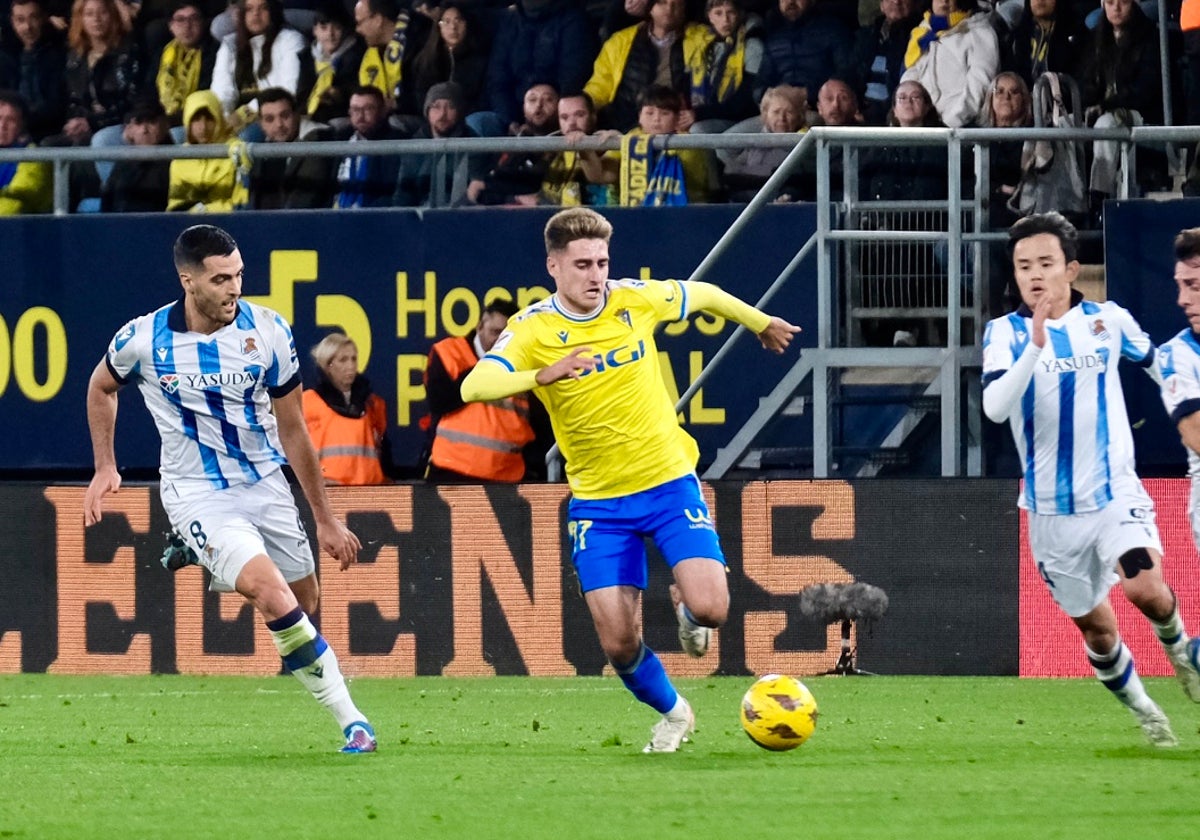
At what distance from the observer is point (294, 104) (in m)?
15.7

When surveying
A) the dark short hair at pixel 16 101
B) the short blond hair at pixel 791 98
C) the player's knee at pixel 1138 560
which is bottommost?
the player's knee at pixel 1138 560

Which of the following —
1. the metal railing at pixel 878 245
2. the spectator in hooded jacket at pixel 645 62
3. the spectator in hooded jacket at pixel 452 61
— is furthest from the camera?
the spectator in hooded jacket at pixel 452 61

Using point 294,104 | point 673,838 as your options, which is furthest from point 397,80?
point 673,838

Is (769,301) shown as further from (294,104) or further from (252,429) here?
(252,429)

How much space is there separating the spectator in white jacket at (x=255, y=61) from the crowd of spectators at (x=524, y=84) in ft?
0.05

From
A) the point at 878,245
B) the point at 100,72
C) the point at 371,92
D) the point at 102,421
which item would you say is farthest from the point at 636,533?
the point at 100,72

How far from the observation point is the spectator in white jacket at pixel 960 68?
1398 centimetres

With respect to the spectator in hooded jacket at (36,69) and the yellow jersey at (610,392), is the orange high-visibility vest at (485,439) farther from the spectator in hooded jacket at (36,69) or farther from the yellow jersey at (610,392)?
the yellow jersey at (610,392)

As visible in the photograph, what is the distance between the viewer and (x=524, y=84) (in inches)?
606

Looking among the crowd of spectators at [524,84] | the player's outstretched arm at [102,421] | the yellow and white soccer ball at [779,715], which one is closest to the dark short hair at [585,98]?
the crowd of spectators at [524,84]

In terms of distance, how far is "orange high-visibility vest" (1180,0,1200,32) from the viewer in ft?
40.8

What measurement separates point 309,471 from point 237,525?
1.27 feet

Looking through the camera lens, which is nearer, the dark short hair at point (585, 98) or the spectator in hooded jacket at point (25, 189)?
the dark short hair at point (585, 98)

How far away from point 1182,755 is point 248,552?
148 inches
